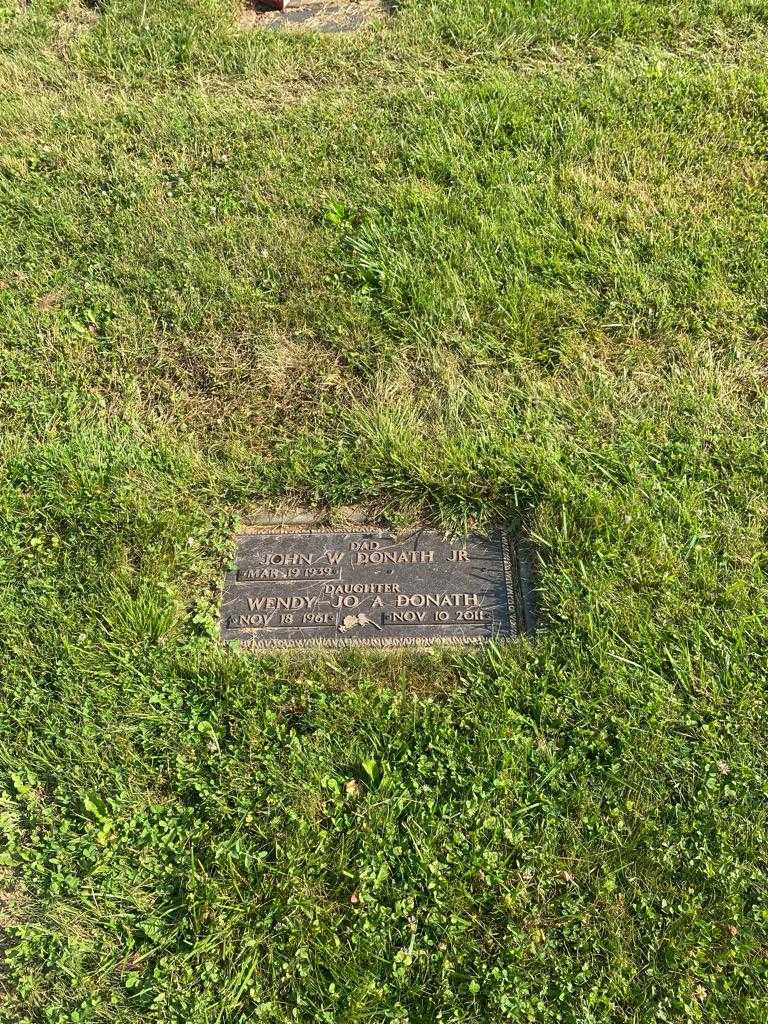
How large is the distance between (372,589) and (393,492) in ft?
1.45

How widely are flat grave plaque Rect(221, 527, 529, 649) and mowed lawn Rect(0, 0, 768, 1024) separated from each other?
0.33 feet

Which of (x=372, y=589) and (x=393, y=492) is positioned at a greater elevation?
(x=393, y=492)

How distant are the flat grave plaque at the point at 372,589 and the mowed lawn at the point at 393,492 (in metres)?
0.10

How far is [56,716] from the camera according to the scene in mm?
2760

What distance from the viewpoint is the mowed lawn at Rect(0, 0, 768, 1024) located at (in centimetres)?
231

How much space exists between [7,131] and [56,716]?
3.75m

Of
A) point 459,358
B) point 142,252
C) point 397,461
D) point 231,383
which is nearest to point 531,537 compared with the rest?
point 397,461

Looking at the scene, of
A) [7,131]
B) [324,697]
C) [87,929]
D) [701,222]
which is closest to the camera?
[87,929]

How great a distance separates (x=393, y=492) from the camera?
3270 mm

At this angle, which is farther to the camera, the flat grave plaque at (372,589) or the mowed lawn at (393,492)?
the flat grave plaque at (372,589)

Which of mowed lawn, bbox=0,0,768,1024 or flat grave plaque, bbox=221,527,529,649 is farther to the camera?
flat grave plaque, bbox=221,527,529,649

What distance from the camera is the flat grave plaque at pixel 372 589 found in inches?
115

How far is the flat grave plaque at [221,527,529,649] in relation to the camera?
2910 millimetres

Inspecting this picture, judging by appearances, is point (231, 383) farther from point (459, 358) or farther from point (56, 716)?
point (56, 716)
